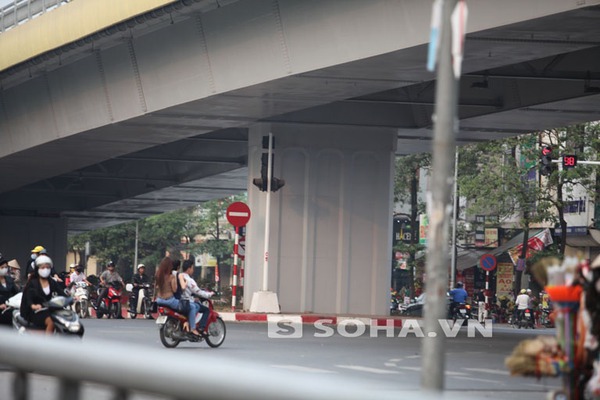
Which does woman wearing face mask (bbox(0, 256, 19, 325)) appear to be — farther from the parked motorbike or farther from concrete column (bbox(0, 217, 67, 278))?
concrete column (bbox(0, 217, 67, 278))

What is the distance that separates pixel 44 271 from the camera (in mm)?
15203

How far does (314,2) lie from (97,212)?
47239 mm

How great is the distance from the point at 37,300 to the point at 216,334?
19.0ft

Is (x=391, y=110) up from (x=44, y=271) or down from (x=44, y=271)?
up

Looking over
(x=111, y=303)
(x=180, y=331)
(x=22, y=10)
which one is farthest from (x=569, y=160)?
(x=180, y=331)

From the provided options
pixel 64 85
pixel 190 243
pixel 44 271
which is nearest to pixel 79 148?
pixel 64 85

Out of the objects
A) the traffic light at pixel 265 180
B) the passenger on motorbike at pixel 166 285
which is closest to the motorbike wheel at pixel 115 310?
the traffic light at pixel 265 180

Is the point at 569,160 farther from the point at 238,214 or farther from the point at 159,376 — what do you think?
the point at 159,376

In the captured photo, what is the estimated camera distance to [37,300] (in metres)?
15.3

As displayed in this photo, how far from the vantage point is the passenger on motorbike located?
66.3 feet

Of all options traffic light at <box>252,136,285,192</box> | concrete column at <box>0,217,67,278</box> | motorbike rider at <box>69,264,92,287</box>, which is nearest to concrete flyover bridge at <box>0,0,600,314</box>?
traffic light at <box>252,136,285,192</box>

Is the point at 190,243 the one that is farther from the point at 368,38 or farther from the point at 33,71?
the point at 368,38

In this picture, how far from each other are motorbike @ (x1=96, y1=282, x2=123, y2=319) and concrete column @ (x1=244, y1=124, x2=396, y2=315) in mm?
3613

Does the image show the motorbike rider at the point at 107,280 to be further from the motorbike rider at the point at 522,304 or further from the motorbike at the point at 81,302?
the motorbike rider at the point at 522,304
